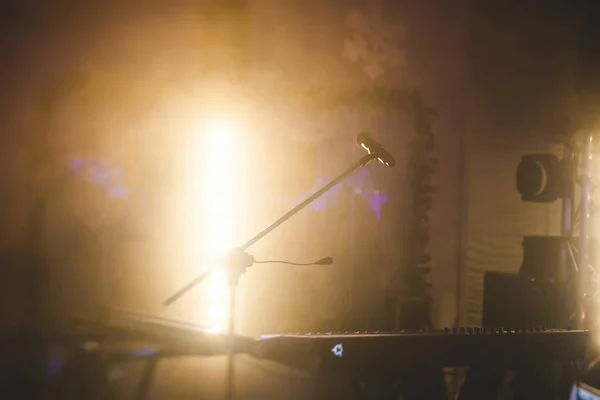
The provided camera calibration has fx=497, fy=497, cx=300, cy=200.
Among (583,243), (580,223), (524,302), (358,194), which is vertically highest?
(358,194)

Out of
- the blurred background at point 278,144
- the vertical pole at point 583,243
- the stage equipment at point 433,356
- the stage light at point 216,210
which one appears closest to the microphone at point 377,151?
the stage equipment at point 433,356

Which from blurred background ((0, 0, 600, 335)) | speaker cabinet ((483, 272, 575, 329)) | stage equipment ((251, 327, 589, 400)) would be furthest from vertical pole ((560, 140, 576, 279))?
stage equipment ((251, 327, 589, 400))

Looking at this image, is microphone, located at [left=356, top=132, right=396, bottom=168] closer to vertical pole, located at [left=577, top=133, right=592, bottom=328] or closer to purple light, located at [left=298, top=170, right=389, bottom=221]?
purple light, located at [left=298, top=170, right=389, bottom=221]

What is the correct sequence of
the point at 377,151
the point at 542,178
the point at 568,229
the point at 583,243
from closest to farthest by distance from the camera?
the point at 377,151 → the point at 583,243 → the point at 542,178 → the point at 568,229

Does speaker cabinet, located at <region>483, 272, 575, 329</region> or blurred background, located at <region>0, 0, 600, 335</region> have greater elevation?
blurred background, located at <region>0, 0, 600, 335</region>

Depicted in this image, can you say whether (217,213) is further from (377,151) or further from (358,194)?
(377,151)

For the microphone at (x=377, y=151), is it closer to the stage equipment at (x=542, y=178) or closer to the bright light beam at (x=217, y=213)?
the bright light beam at (x=217, y=213)

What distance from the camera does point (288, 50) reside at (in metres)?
3.44

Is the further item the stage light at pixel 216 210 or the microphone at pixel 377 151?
the stage light at pixel 216 210

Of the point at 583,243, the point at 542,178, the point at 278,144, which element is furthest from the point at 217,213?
the point at 583,243

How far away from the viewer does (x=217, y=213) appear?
332cm

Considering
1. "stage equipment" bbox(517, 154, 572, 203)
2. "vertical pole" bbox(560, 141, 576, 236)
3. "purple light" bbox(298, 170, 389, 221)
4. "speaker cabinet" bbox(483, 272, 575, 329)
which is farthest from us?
"vertical pole" bbox(560, 141, 576, 236)

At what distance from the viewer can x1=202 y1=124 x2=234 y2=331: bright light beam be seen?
3283 millimetres

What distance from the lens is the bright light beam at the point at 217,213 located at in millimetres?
3283
